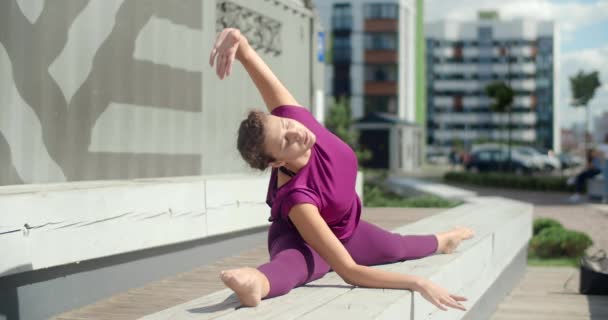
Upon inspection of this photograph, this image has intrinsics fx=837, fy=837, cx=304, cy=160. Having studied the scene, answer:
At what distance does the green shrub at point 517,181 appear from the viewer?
2947 cm

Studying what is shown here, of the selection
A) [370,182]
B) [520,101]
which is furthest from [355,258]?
[520,101]

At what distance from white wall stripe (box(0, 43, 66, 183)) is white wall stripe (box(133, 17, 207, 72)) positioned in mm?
1513

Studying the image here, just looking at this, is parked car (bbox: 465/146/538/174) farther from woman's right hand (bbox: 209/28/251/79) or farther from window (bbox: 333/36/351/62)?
woman's right hand (bbox: 209/28/251/79)

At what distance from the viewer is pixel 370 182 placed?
88.6 feet

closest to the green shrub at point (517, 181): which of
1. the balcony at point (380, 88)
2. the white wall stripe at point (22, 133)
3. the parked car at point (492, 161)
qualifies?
the parked car at point (492, 161)

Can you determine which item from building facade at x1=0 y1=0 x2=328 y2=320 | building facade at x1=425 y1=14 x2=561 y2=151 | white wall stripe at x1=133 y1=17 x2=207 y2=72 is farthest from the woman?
building facade at x1=425 y1=14 x2=561 y2=151

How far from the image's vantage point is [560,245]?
11297mm

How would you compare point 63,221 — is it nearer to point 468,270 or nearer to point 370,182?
point 468,270

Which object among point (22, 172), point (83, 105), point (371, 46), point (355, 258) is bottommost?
point (355, 258)

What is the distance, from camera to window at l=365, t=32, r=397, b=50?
7031cm

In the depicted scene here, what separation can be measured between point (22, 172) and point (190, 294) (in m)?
→ 1.43

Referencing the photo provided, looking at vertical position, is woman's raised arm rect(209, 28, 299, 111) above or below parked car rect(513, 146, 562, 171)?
above

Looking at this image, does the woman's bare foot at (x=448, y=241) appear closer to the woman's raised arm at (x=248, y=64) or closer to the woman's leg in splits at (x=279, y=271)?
the woman's leg in splits at (x=279, y=271)

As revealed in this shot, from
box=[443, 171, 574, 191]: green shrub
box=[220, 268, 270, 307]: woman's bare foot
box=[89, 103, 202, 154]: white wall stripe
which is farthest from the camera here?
box=[443, 171, 574, 191]: green shrub
